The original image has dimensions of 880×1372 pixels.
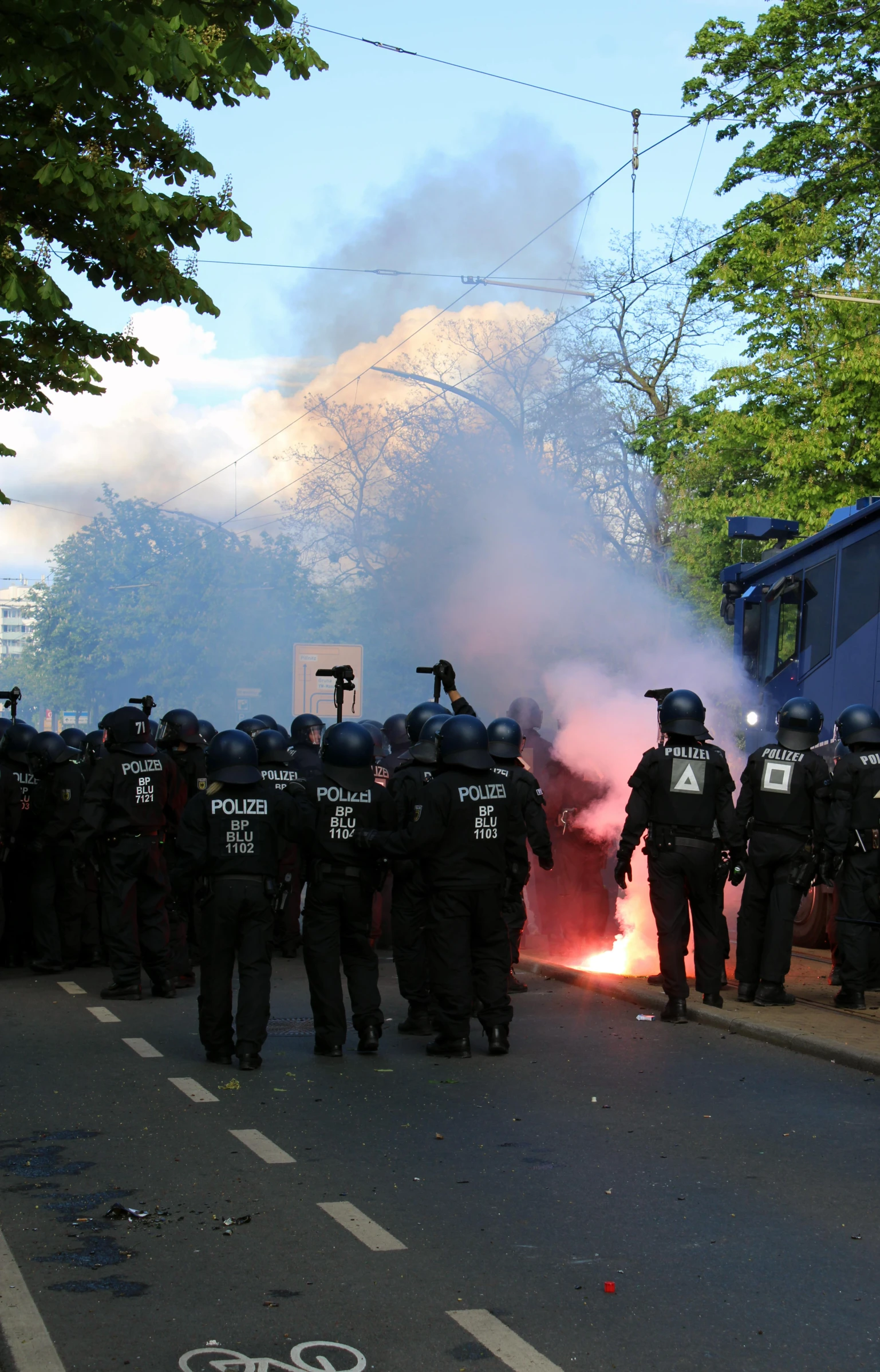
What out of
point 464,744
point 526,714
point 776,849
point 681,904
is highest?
point 526,714

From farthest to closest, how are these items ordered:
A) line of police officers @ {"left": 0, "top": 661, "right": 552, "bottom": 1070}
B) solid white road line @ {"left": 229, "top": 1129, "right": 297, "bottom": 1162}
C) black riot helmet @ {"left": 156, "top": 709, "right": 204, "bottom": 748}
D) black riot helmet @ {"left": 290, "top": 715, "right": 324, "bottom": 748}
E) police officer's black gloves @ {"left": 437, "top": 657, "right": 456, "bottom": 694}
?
black riot helmet @ {"left": 290, "top": 715, "right": 324, "bottom": 748} → black riot helmet @ {"left": 156, "top": 709, "right": 204, "bottom": 748} → police officer's black gloves @ {"left": 437, "top": 657, "right": 456, "bottom": 694} → line of police officers @ {"left": 0, "top": 661, "right": 552, "bottom": 1070} → solid white road line @ {"left": 229, "top": 1129, "right": 297, "bottom": 1162}

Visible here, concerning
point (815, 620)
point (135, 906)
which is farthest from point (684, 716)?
point (815, 620)

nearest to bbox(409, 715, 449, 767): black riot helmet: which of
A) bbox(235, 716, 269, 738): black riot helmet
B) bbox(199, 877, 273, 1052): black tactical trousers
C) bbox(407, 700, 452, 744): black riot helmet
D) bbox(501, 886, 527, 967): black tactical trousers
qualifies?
bbox(407, 700, 452, 744): black riot helmet

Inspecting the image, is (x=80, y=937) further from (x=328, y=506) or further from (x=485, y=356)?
(x=328, y=506)

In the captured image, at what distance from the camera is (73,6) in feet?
18.6

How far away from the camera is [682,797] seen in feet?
28.6

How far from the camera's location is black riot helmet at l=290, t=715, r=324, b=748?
491 inches

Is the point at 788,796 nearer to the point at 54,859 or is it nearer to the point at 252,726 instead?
the point at 252,726

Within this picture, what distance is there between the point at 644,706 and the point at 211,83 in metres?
5.88

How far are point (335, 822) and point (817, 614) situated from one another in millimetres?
6443

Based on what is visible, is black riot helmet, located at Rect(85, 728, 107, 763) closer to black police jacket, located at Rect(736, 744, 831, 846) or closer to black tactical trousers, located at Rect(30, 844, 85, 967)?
black tactical trousers, located at Rect(30, 844, 85, 967)

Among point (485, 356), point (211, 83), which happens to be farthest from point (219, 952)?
point (485, 356)

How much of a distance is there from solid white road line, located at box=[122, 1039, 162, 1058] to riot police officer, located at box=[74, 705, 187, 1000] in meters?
1.53

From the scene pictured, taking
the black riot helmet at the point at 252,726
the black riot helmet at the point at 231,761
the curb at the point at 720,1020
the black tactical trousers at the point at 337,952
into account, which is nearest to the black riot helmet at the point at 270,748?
the black riot helmet at the point at 252,726
